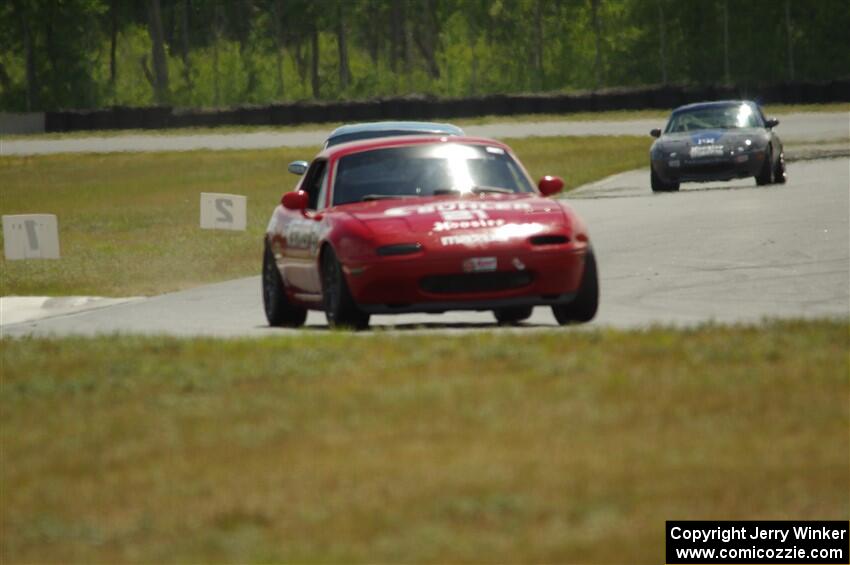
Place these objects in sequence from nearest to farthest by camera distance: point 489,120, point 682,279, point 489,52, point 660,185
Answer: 1. point 682,279
2. point 660,185
3. point 489,120
4. point 489,52

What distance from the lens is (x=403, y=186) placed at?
13.6m

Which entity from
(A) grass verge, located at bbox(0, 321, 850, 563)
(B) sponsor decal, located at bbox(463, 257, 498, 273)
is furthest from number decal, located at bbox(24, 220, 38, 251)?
(A) grass verge, located at bbox(0, 321, 850, 563)

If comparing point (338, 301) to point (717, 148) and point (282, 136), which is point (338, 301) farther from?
point (282, 136)

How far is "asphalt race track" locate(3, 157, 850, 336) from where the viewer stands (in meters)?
14.0

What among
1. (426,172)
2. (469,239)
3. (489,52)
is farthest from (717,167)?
(489,52)

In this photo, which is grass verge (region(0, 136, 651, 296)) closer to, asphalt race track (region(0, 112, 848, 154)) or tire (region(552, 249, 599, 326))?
asphalt race track (region(0, 112, 848, 154))

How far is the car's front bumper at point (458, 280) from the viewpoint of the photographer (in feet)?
40.7

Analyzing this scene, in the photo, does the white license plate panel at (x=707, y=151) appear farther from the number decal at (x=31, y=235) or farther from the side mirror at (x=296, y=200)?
the side mirror at (x=296, y=200)

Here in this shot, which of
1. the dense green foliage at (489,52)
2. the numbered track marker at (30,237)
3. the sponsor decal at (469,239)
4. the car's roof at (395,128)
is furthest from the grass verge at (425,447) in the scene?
the dense green foliage at (489,52)

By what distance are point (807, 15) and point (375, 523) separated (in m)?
89.6

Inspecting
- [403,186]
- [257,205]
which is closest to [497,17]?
[257,205]

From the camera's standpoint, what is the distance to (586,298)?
12.8 m

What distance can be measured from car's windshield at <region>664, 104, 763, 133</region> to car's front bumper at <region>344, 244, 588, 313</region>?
57.0 feet

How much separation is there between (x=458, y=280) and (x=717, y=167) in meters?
16.9
